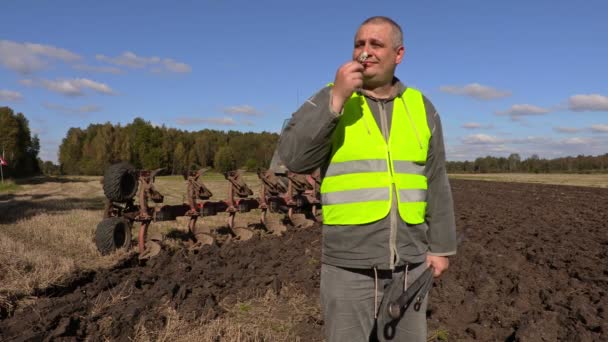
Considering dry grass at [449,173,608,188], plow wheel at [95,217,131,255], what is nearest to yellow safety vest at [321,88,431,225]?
plow wheel at [95,217,131,255]

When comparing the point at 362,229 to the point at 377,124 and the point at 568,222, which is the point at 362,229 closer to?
the point at 377,124

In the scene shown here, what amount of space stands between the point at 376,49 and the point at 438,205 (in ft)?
2.83

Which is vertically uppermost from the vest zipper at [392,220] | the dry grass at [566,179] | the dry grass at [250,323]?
the vest zipper at [392,220]

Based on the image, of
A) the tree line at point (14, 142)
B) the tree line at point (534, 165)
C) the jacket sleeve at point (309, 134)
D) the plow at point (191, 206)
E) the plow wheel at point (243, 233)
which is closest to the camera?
the jacket sleeve at point (309, 134)

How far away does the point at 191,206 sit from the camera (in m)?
8.74

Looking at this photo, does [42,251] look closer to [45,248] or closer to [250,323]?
[45,248]

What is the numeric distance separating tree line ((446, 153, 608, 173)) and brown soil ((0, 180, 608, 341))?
3213 inches

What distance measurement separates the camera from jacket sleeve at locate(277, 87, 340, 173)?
1948 millimetres

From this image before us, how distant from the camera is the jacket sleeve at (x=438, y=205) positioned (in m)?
2.48

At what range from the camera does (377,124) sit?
2271 millimetres

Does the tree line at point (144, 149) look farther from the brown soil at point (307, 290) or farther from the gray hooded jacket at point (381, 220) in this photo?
the gray hooded jacket at point (381, 220)

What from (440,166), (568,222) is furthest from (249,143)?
(440,166)

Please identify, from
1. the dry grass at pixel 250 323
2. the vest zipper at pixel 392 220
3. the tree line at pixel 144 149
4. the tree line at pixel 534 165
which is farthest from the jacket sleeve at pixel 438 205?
the tree line at pixel 534 165

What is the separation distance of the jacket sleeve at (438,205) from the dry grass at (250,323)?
2156mm
